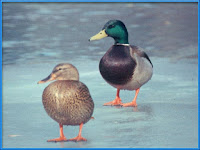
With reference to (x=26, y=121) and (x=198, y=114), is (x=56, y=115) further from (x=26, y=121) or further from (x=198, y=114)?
(x=198, y=114)

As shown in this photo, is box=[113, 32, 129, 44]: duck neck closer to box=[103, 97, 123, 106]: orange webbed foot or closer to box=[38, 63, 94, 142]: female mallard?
box=[103, 97, 123, 106]: orange webbed foot

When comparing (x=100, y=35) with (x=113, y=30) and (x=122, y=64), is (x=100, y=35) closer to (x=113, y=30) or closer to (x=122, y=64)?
(x=113, y=30)

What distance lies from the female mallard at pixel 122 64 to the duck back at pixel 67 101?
1356 millimetres

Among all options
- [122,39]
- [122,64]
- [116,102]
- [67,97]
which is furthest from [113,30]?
[67,97]

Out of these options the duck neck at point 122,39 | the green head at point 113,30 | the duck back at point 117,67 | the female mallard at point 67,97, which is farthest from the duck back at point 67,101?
the duck neck at point 122,39

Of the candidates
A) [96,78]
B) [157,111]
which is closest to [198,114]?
[157,111]

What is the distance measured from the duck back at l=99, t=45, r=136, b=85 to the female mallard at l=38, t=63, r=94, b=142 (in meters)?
Result: 1.33

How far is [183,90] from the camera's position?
25.1 feet

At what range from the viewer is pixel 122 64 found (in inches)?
291

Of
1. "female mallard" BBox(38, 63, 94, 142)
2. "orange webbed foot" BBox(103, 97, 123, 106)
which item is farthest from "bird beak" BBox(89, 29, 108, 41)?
"female mallard" BBox(38, 63, 94, 142)

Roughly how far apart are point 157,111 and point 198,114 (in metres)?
0.53

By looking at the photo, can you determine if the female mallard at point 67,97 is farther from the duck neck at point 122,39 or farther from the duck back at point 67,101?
the duck neck at point 122,39

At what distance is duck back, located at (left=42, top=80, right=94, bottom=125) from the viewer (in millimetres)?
5965

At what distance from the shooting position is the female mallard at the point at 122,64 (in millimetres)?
7395
